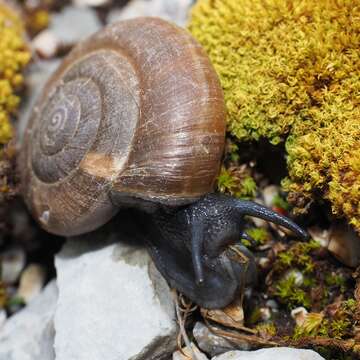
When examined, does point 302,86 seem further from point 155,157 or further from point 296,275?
point 296,275

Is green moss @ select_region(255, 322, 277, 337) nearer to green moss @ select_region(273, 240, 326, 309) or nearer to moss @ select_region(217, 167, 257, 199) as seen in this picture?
green moss @ select_region(273, 240, 326, 309)

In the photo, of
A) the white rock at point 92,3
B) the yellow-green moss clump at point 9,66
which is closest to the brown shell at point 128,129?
the yellow-green moss clump at point 9,66

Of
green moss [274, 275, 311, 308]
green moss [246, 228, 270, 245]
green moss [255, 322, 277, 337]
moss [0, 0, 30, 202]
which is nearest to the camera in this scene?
green moss [255, 322, 277, 337]

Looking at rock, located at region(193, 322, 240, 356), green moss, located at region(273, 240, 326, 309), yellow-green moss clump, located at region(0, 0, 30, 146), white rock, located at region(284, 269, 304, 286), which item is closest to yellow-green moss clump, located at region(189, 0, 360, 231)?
green moss, located at region(273, 240, 326, 309)

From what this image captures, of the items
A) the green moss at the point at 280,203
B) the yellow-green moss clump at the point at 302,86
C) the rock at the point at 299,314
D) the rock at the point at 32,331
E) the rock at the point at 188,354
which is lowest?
the rock at the point at 299,314

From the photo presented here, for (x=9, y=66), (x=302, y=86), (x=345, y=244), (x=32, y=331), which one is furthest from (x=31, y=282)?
(x=302, y=86)

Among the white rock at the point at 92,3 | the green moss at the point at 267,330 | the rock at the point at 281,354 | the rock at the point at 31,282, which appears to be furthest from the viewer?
the white rock at the point at 92,3

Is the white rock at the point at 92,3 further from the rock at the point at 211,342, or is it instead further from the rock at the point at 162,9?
the rock at the point at 211,342
